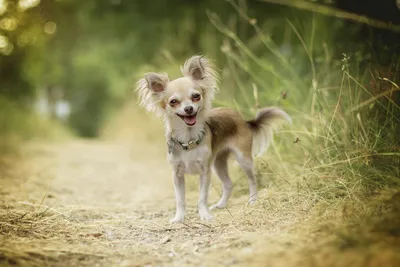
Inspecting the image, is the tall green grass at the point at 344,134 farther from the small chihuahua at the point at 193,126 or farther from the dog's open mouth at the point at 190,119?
the dog's open mouth at the point at 190,119

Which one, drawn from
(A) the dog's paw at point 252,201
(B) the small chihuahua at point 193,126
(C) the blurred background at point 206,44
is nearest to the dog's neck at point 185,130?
(B) the small chihuahua at point 193,126

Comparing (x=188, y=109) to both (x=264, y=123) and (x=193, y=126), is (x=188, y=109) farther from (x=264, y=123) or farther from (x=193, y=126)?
(x=264, y=123)

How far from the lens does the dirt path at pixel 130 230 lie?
2.77 metres

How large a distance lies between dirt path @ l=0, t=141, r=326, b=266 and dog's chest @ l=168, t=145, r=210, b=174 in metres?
0.44

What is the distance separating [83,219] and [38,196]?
1.27 meters

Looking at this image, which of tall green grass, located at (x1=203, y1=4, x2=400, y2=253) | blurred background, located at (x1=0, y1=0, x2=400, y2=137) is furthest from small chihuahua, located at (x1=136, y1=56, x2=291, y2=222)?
blurred background, located at (x1=0, y1=0, x2=400, y2=137)

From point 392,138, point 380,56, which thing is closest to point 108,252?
point 392,138

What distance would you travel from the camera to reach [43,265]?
269 centimetres

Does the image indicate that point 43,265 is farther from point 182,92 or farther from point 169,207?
point 169,207

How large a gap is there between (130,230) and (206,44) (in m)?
6.88

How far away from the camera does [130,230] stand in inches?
148

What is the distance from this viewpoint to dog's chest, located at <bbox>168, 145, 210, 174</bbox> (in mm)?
4078

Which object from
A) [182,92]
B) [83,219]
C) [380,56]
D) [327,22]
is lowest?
[83,219]

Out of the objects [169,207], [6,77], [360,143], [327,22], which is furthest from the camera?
[6,77]
